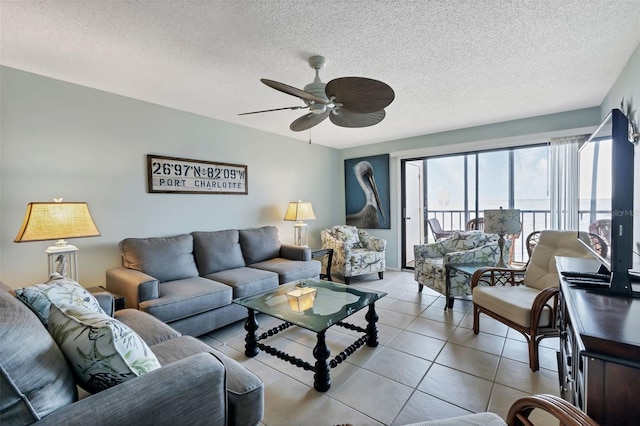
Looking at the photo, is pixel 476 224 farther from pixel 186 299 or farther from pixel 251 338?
pixel 186 299

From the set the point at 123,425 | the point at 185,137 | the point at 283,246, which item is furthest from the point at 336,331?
the point at 185,137

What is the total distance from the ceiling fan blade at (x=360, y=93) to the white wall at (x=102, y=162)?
87.3 inches

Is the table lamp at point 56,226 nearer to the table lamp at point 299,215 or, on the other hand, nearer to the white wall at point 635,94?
the table lamp at point 299,215

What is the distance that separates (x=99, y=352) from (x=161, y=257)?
6.74ft

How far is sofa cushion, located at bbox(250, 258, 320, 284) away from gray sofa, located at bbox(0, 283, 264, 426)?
2.01 metres

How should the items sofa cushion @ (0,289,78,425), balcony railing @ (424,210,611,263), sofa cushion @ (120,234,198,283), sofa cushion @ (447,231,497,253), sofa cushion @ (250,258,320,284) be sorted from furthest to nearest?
balcony railing @ (424,210,611,263) < sofa cushion @ (447,231,497,253) < sofa cushion @ (250,258,320,284) < sofa cushion @ (120,234,198,283) < sofa cushion @ (0,289,78,425)

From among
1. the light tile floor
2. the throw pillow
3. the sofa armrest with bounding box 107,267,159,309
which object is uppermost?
the throw pillow

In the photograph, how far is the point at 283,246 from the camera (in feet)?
13.1

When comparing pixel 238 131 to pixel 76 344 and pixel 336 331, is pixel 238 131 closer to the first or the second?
pixel 336 331

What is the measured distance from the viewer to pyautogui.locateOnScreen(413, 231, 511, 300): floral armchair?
126 inches

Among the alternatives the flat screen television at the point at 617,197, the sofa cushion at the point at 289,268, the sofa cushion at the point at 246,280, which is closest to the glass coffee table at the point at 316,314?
the sofa cushion at the point at 246,280

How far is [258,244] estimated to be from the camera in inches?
A: 147

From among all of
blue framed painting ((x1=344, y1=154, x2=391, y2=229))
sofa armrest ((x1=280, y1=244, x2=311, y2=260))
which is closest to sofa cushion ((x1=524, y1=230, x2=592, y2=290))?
sofa armrest ((x1=280, y1=244, x2=311, y2=260))

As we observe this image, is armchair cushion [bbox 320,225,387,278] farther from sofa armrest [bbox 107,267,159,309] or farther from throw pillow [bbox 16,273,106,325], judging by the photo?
throw pillow [bbox 16,273,106,325]
